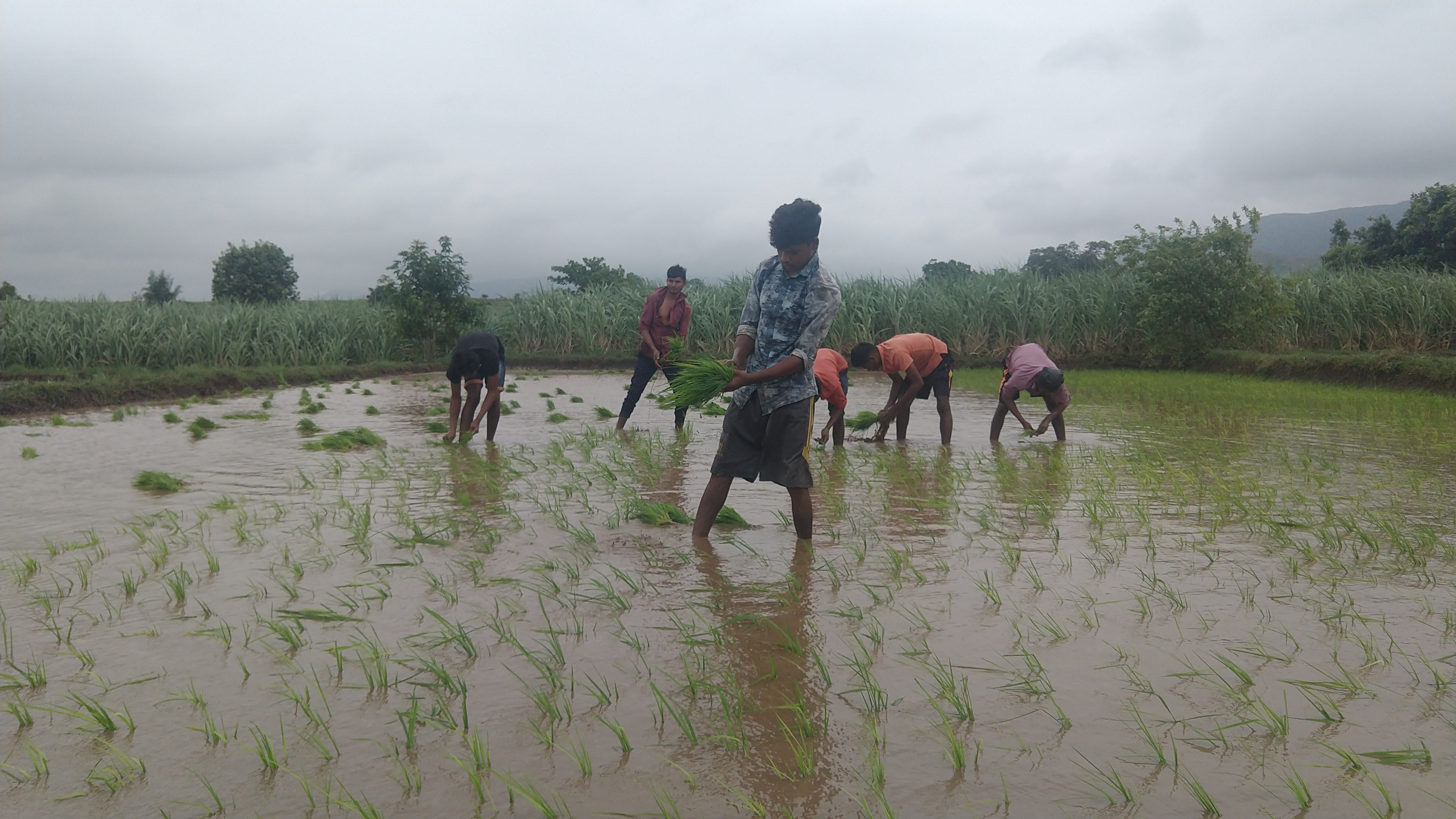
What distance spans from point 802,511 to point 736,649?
1554 mm

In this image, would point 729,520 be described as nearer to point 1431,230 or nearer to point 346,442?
point 346,442

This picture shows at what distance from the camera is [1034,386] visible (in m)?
8.48

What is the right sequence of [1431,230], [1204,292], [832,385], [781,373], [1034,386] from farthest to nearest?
1. [1431,230]
2. [1204,292]
3. [1034,386]
4. [832,385]
5. [781,373]

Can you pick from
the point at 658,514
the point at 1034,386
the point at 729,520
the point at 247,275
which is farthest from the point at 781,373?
the point at 247,275

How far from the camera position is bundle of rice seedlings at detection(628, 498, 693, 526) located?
17.0ft

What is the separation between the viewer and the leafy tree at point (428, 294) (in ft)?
67.2

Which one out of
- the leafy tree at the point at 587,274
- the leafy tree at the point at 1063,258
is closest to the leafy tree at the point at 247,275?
the leafy tree at the point at 587,274

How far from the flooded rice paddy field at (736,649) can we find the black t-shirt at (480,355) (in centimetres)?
228

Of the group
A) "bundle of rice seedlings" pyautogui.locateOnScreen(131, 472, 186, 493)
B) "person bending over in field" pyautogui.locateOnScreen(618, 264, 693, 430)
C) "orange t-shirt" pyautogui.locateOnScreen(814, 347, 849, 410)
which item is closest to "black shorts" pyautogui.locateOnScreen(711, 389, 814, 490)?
"orange t-shirt" pyautogui.locateOnScreen(814, 347, 849, 410)

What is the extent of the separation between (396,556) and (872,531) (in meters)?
2.50

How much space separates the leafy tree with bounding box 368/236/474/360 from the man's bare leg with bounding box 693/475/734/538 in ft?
57.0

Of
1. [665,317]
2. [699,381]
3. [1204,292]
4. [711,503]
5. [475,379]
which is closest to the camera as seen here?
[711,503]

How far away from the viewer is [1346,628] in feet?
10.7

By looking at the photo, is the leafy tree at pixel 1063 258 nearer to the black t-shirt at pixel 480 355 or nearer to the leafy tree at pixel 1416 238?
the leafy tree at pixel 1416 238
